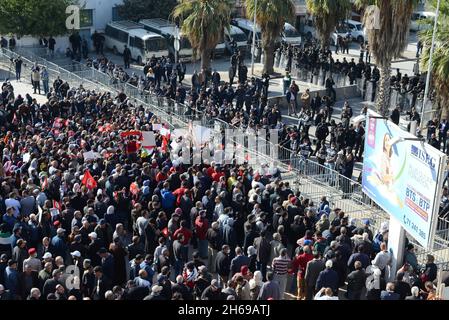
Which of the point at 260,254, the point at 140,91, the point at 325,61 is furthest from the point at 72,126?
the point at 325,61

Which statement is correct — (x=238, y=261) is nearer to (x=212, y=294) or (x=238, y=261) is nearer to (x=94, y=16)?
(x=212, y=294)

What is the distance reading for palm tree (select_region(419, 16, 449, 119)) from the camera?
27.9 meters

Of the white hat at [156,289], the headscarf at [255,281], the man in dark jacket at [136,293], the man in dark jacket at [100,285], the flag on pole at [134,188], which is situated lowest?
the man in dark jacket at [100,285]

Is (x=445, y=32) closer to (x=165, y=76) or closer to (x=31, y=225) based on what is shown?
(x=165, y=76)

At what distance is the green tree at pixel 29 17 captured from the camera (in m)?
36.7

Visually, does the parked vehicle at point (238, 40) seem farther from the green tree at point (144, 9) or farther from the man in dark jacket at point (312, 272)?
the man in dark jacket at point (312, 272)

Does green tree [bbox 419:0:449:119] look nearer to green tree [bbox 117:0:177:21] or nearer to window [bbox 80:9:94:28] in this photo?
green tree [bbox 117:0:177:21]

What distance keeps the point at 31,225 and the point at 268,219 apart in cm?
551

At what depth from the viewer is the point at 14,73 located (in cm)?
3597

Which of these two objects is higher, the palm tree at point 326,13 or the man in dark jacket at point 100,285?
the palm tree at point 326,13

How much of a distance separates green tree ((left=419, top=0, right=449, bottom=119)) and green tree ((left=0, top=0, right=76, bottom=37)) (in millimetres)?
17697

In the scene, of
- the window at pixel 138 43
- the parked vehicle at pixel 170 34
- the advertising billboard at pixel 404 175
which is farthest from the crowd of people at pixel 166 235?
the parked vehicle at pixel 170 34

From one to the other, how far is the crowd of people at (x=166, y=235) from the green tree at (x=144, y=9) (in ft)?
71.0

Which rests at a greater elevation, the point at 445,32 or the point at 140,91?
the point at 445,32
